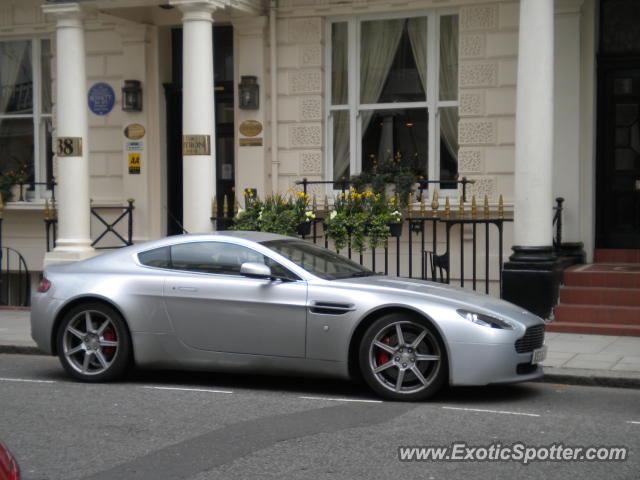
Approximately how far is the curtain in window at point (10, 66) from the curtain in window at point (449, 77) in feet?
23.6

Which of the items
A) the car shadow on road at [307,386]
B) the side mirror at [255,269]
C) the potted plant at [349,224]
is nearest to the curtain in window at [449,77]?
the potted plant at [349,224]

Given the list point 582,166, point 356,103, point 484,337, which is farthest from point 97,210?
point 484,337

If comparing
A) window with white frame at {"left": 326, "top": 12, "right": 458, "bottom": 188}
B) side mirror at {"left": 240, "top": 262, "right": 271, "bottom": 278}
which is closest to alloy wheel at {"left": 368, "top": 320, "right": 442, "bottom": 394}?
side mirror at {"left": 240, "top": 262, "right": 271, "bottom": 278}

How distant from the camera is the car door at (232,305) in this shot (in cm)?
846

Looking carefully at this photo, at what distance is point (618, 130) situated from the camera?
45.8 feet

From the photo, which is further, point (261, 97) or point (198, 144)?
point (261, 97)

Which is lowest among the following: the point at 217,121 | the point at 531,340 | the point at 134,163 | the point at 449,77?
the point at 531,340

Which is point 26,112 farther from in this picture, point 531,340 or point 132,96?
point 531,340

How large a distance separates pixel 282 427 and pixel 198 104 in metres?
7.00

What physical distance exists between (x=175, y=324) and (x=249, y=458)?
8.97 ft

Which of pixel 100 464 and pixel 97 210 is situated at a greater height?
pixel 97 210

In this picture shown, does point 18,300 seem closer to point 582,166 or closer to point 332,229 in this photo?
point 332,229

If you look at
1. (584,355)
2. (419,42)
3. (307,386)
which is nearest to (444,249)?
(419,42)

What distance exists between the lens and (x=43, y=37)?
1672cm
